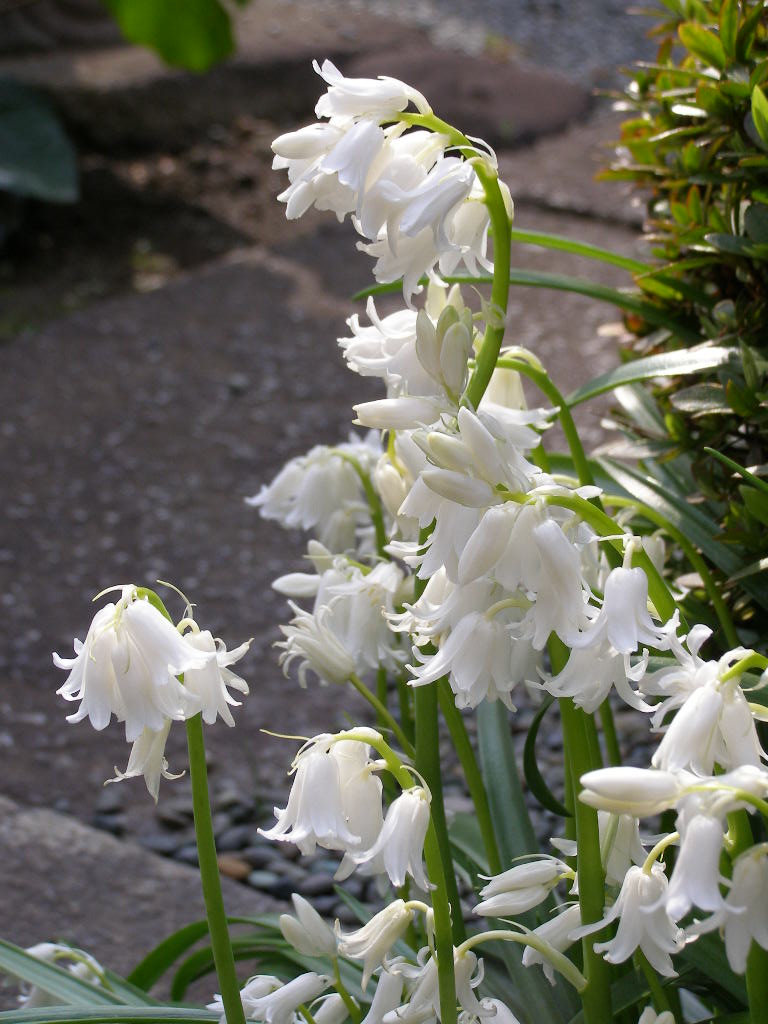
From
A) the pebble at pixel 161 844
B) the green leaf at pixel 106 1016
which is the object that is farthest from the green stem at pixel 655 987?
the pebble at pixel 161 844

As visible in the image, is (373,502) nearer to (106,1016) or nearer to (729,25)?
(106,1016)

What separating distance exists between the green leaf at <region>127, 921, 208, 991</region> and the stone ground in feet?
0.83

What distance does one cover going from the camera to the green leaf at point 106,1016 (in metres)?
1.21

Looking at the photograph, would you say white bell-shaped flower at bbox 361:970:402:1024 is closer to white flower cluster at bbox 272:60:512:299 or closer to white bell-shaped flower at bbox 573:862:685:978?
white bell-shaped flower at bbox 573:862:685:978

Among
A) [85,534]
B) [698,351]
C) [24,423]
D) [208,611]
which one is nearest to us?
[698,351]

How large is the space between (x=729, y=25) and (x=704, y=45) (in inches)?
1.7

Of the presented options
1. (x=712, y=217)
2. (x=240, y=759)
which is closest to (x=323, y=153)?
(x=712, y=217)

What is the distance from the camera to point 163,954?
1.71 m

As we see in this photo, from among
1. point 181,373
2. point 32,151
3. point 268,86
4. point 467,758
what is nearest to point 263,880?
point 467,758

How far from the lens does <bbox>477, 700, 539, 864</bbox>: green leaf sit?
1.58 meters

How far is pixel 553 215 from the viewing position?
520cm

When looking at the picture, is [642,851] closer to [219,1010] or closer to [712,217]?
[219,1010]

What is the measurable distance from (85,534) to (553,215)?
2.57 m

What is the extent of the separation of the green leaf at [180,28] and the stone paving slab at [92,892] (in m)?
4.22
